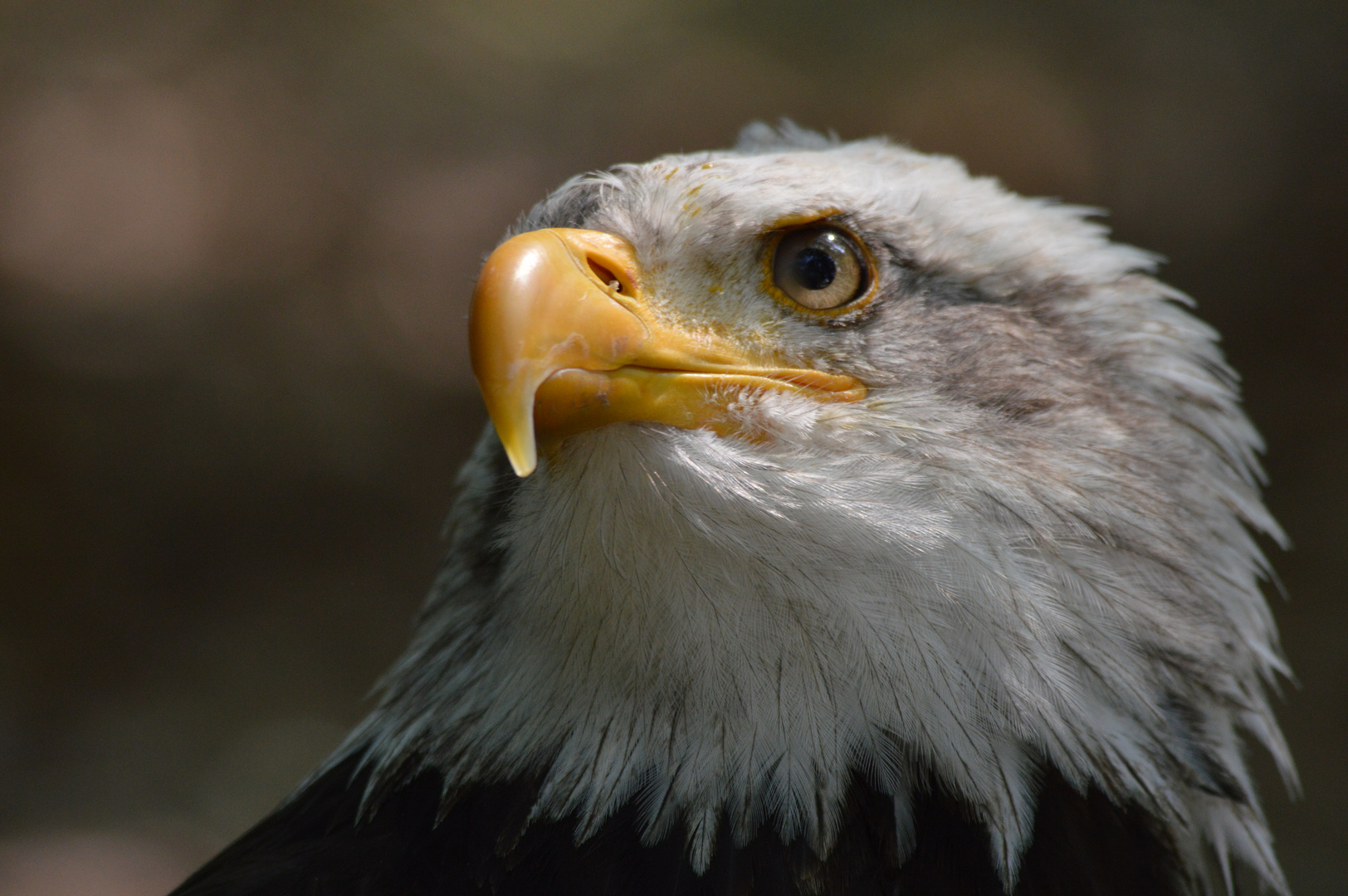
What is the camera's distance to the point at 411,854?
5.68 ft

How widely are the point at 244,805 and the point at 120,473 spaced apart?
5.26 ft

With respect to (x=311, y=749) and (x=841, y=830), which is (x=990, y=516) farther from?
(x=311, y=749)

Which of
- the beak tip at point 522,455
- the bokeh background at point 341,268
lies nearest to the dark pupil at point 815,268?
the beak tip at point 522,455

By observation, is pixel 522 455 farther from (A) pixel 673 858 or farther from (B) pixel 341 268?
(B) pixel 341 268

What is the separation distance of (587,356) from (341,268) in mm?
3895

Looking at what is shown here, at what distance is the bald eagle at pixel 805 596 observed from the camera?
1.60m

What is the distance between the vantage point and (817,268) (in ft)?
5.89

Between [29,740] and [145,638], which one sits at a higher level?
[145,638]

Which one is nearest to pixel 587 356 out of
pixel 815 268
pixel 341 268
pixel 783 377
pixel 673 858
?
pixel 783 377

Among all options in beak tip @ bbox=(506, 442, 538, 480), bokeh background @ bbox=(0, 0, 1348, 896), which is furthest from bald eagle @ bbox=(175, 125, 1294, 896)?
bokeh background @ bbox=(0, 0, 1348, 896)

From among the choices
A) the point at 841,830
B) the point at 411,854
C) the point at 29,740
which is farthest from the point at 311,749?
the point at 841,830

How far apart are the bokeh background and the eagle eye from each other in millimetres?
3319

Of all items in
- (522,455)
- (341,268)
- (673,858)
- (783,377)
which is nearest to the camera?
(522,455)

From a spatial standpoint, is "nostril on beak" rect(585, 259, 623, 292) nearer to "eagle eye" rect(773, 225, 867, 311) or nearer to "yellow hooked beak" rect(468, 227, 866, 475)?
"yellow hooked beak" rect(468, 227, 866, 475)
